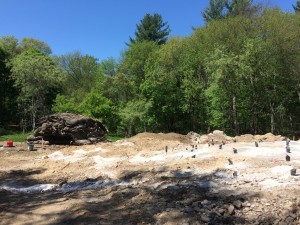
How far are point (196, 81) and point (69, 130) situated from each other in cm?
2038

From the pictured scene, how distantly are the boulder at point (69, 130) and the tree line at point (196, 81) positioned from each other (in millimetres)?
12965

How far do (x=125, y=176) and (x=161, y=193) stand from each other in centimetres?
284

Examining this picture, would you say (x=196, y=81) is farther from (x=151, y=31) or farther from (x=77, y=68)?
(x=77, y=68)

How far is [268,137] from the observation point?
1680 cm

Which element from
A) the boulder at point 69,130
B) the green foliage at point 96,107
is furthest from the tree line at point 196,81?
the boulder at point 69,130

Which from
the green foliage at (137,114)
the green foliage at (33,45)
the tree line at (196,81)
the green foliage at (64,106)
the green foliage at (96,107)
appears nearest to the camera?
the tree line at (196,81)

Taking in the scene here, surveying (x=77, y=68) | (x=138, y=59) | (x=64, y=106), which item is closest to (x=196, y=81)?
(x=138, y=59)

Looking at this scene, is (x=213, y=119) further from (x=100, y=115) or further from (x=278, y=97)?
(x=100, y=115)

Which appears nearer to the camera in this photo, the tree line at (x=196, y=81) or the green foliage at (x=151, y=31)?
the tree line at (x=196, y=81)

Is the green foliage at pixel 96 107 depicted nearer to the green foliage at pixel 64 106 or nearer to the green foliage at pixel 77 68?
the green foliage at pixel 64 106

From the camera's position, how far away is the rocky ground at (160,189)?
6.22m

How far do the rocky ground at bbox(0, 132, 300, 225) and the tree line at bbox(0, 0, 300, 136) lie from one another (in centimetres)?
1924

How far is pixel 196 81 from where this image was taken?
124 feet

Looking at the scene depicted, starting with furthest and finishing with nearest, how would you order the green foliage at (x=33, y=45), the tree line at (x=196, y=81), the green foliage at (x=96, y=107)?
the green foliage at (x=33, y=45), the green foliage at (x=96, y=107), the tree line at (x=196, y=81)
